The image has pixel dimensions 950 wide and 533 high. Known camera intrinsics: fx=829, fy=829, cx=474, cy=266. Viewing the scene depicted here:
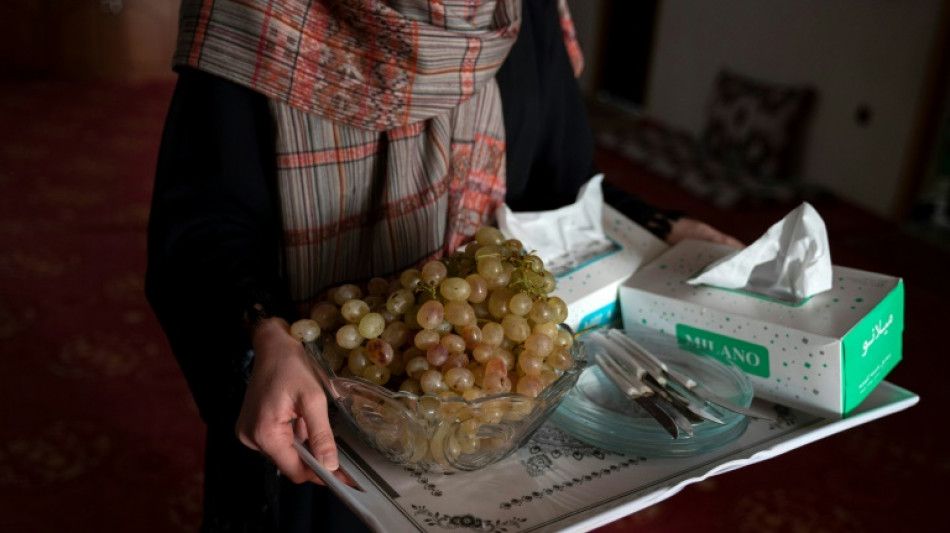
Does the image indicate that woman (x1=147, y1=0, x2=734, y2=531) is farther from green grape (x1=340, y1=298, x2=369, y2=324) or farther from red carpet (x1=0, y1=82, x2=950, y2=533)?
red carpet (x1=0, y1=82, x2=950, y2=533)

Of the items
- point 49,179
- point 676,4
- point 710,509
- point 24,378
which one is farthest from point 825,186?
point 49,179

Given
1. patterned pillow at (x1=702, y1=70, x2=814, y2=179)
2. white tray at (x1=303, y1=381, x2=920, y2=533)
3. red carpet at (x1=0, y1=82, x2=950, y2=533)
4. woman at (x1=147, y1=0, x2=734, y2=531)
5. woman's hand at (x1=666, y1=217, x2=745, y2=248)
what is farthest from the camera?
patterned pillow at (x1=702, y1=70, x2=814, y2=179)

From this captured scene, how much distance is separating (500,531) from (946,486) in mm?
1792

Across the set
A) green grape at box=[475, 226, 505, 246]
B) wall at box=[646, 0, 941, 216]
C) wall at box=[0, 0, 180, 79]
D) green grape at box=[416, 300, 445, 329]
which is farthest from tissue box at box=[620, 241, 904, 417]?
wall at box=[0, 0, 180, 79]

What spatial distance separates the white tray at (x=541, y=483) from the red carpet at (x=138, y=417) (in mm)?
1248

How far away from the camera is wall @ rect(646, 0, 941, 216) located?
3.22 m

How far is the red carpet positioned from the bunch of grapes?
1292 mm

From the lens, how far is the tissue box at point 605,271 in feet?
2.60

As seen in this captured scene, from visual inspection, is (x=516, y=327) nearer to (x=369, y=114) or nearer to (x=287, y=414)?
(x=287, y=414)

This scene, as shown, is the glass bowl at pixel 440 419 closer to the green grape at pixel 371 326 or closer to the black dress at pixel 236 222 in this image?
the green grape at pixel 371 326

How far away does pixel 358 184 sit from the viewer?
89 cm

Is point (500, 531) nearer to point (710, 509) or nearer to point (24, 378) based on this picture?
point (710, 509)

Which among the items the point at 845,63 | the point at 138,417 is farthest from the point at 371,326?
the point at 845,63

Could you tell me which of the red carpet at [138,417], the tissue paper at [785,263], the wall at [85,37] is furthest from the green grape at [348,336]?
the wall at [85,37]
